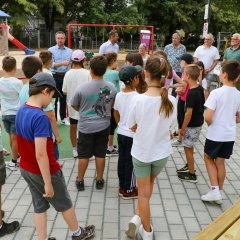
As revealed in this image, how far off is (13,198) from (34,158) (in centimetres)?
169

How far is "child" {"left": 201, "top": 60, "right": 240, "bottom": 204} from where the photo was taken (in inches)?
147

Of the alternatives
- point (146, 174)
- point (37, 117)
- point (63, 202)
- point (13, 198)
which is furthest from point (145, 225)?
point (13, 198)

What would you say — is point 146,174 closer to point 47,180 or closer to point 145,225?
point 145,225

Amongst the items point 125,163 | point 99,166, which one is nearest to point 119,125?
point 125,163

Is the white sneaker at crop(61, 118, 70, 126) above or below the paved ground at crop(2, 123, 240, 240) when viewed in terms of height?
above

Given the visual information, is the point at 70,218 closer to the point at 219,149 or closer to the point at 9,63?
the point at 219,149

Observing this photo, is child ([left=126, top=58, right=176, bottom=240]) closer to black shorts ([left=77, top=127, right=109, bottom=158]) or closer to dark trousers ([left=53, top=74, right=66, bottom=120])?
black shorts ([left=77, top=127, right=109, bottom=158])

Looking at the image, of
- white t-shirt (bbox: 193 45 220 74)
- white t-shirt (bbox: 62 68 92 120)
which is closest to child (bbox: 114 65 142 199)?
white t-shirt (bbox: 62 68 92 120)

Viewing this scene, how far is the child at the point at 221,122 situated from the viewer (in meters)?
3.74

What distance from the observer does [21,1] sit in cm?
2817

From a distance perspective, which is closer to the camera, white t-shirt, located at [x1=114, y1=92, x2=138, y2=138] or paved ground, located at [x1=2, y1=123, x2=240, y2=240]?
paved ground, located at [x1=2, y1=123, x2=240, y2=240]

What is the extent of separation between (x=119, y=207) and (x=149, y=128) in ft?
4.51

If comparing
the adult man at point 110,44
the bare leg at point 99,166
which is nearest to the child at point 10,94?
the bare leg at point 99,166

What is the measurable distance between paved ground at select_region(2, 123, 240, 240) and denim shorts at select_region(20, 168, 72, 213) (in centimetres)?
59
